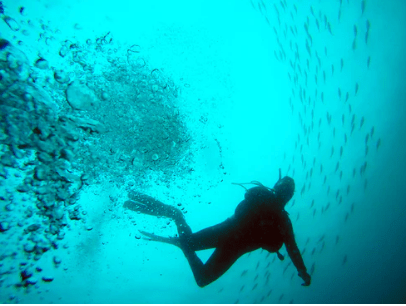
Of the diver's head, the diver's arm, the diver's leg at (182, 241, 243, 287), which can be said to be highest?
the diver's head

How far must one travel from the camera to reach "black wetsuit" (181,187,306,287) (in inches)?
159

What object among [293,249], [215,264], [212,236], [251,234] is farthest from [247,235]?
[215,264]

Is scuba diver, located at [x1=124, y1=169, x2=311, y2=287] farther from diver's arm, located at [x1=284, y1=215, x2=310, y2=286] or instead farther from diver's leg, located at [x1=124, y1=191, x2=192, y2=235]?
diver's leg, located at [x1=124, y1=191, x2=192, y2=235]

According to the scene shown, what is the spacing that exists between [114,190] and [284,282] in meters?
21.9

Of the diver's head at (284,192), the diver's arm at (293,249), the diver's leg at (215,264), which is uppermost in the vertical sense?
the diver's head at (284,192)

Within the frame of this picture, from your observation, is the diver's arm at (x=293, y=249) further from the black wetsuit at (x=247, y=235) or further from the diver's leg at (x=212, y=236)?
the diver's leg at (x=212, y=236)

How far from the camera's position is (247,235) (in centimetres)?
425

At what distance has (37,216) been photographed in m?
5.89

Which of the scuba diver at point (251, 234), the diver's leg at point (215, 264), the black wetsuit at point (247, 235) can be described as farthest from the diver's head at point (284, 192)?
the diver's leg at point (215, 264)

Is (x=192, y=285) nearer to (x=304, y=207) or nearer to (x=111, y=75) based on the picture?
(x=304, y=207)

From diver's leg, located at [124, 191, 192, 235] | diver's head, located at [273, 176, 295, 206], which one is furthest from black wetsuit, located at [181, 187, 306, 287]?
diver's leg, located at [124, 191, 192, 235]

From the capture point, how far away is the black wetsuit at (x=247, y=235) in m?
4.05

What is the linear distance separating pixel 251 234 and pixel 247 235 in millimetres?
88

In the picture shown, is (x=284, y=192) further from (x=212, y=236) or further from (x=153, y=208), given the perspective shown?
(x=153, y=208)
